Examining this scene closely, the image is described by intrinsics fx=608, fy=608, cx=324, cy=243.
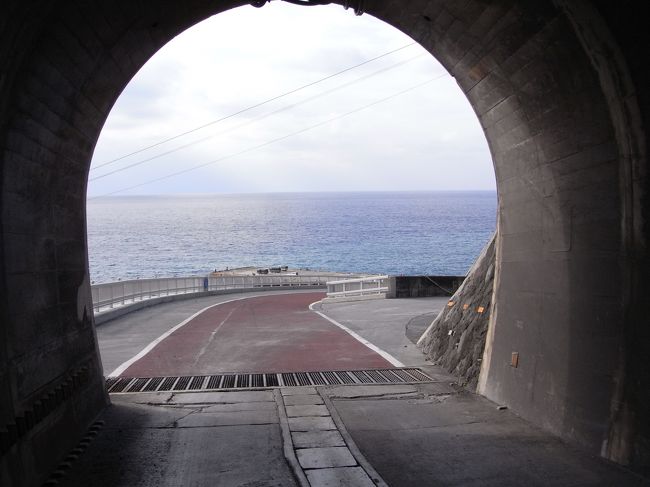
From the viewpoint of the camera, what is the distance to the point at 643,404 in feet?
20.0

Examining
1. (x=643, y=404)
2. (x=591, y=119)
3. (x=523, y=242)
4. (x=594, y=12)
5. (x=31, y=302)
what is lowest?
(x=643, y=404)

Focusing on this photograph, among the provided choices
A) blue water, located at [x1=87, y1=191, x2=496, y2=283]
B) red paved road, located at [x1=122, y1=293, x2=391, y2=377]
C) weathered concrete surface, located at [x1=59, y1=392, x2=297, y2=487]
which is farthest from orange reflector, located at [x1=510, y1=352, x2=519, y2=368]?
blue water, located at [x1=87, y1=191, x2=496, y2=283]

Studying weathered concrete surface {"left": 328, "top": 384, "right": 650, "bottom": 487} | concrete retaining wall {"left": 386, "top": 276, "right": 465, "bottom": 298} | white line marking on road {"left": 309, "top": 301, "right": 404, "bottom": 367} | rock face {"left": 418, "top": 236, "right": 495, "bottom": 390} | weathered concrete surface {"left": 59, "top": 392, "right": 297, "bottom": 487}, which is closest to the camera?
weathered concrete surface {"left": 328, "top": 384, "right": 650, "bottom": 487}

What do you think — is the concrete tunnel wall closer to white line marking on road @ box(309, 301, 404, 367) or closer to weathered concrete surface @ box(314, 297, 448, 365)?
white line marking on road @ box(309, 301, 404, 367)

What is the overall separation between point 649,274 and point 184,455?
212 inches

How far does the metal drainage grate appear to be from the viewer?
34.0 ft

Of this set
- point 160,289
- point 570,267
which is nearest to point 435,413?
point 570,267

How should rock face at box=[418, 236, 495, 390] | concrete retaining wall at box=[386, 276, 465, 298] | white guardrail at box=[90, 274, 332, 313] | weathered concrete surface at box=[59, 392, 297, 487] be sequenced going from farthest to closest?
concrete retaining wall at box=[386, 276, 465, 298] < white guardrail at box=[90, 274, 332, 313] < rock face at box=[418, 236, 495, 390] < weathered concrete surface at box=[59, 392, 297, 487]

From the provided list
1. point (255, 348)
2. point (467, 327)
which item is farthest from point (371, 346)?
point (467, 327)

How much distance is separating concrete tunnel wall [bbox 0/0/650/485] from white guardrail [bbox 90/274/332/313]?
12.6 m

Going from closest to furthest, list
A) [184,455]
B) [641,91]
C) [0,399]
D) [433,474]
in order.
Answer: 1. [0,399]
2. [641,91]
3. [433,474]
4. [184,455]

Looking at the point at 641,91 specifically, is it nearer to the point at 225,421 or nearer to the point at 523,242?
the point at 523,242

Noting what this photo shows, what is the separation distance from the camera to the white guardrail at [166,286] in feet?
69.1

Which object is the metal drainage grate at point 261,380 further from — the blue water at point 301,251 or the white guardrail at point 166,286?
the blue water at point 301,251
